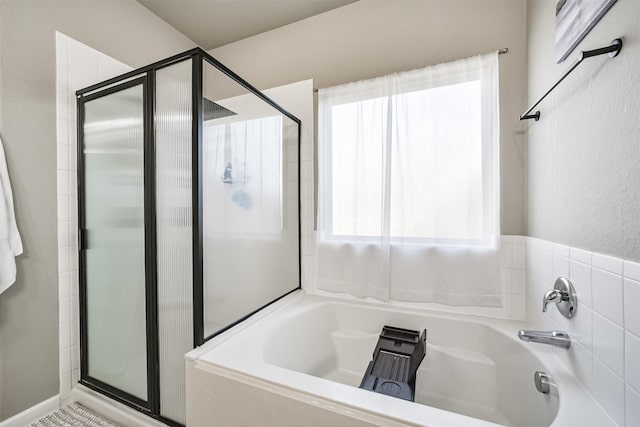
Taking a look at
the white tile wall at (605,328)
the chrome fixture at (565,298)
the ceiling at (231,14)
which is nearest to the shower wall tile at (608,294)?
the white tile wall at (605,328)

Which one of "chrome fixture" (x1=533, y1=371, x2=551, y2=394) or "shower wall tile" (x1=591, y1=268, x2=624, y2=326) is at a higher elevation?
"shower wall tile" (x1=591, y1=268, x2=624, y2=326)

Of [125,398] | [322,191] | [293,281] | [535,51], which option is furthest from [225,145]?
[535,51]

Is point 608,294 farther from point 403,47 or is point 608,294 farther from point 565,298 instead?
point 403,47

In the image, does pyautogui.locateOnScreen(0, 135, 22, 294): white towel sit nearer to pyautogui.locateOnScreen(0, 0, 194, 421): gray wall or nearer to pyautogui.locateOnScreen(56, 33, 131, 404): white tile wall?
pyautogui.locateOnScreen(0, 0, 194, 421): gray wall

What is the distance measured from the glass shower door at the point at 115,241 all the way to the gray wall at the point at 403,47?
1156mm

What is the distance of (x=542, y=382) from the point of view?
1057 mm

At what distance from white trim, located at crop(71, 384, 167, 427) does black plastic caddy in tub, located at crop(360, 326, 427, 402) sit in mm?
1062

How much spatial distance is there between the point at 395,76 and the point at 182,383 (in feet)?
6.92

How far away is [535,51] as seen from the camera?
54.8 inches

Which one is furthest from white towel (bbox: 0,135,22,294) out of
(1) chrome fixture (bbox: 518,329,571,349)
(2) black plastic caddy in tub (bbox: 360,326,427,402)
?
(1) chrome fixture (bbox: 518,329,571,349)

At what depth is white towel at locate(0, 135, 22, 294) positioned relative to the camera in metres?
1.28

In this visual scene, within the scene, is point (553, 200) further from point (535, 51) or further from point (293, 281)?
point (293, 281)

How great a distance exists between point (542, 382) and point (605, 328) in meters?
0.39

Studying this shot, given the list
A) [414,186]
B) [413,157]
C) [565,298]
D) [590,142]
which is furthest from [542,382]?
[413,157]
